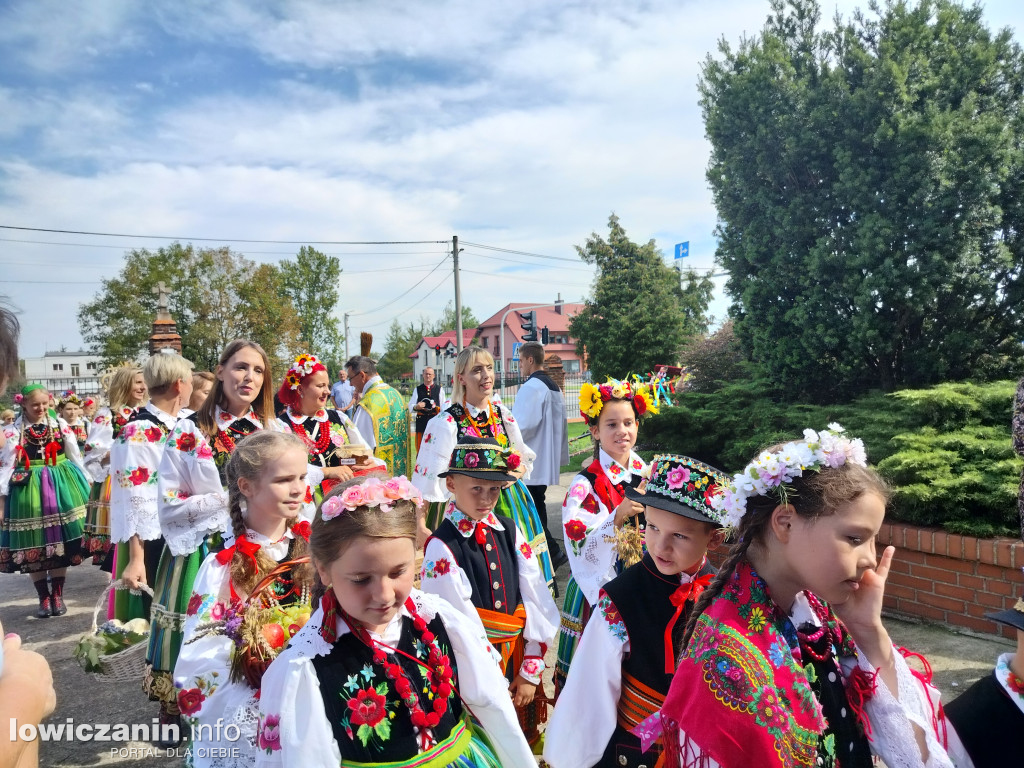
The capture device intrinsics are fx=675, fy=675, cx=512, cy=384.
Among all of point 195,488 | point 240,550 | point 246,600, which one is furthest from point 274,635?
point 195,488

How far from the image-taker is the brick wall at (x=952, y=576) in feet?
14.5

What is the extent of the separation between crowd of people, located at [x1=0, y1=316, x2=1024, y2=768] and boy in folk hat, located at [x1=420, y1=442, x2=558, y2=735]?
0.03 feet

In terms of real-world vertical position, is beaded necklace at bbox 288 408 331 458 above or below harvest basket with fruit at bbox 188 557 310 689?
above

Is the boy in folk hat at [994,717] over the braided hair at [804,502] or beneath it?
beneath

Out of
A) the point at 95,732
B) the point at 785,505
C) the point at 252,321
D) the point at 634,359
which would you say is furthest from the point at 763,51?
the point at 252,321

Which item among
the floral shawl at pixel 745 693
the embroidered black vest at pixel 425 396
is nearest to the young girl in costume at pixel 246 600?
the floral shawl at pixel 745 693

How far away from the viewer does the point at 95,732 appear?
3879 millimetres

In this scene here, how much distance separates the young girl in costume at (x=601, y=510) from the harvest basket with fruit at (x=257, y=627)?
53.3 inches

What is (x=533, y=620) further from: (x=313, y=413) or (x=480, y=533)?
(x=313, y=413)

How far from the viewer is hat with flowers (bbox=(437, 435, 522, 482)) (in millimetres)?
3320

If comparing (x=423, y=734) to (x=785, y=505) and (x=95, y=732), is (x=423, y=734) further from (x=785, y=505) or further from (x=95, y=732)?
(x=95, y=732)

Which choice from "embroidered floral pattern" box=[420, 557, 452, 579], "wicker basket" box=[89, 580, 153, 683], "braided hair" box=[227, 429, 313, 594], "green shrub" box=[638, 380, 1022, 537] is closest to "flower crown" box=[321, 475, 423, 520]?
"braided hair" box=[227, 429, 313, 594]

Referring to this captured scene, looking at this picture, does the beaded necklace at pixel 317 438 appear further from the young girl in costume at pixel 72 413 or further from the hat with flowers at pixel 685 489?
the young girl in costume at pixel 72 413

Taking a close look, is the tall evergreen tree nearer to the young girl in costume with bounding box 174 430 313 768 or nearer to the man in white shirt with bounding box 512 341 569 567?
the man in white shirt with bounding box 512 341 569 567
